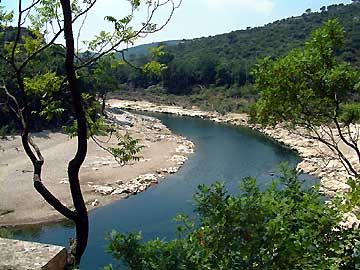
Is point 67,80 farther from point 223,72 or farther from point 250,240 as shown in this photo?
point 223,72

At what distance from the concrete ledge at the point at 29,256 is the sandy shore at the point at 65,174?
43.8 ft

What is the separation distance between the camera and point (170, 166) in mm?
25656

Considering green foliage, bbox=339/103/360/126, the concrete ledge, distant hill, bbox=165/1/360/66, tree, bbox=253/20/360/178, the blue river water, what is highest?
distant hill, bbox=165/1/360/66

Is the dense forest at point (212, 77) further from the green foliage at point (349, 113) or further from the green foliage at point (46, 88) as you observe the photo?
the green foliage at point (349, 113)

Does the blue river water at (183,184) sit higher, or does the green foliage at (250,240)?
the green foliage at (250,240)

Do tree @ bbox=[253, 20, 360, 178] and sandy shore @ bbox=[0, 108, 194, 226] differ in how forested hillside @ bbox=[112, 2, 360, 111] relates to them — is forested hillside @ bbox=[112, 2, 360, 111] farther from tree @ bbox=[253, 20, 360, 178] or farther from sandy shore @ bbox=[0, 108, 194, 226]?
tree @ bbox=[253, 20, 360, 178]

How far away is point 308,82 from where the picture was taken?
223 inches

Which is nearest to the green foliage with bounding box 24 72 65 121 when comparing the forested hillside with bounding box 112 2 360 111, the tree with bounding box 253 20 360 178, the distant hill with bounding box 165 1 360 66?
the tree with bounding box 253 20 360 178

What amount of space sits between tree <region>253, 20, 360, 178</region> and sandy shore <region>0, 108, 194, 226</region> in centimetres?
1234

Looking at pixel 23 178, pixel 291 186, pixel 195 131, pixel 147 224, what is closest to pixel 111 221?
pixel 147 224

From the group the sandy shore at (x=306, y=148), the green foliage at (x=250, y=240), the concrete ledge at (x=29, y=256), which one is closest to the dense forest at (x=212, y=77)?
the sandy shore at (x=306, y=148)

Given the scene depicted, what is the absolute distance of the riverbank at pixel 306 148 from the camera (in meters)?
19.3

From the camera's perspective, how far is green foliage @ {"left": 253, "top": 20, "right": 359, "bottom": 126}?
543 cm

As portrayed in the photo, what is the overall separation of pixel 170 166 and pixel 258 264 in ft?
74.4
